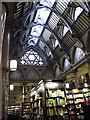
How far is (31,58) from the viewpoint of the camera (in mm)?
20172

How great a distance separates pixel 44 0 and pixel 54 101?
10.6 meters

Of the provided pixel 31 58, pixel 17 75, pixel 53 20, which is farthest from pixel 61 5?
pixel 17 75

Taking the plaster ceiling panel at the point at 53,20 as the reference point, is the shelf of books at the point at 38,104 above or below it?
below

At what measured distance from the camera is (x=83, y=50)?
12.2m

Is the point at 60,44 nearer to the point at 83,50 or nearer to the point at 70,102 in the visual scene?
the point at 83,50

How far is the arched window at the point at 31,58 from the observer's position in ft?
64.5

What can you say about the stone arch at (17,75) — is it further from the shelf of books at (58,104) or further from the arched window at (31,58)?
the shelf of books at (58,104)

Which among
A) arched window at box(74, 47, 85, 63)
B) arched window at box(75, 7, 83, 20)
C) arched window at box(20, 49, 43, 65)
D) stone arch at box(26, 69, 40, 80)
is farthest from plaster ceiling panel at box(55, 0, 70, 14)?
stone arch at box(26, 69, 40, 80)

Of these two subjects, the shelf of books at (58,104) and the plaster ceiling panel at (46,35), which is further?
the plaster ceiling panel at (46,35)

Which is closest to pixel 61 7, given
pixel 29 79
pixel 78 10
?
pixel 78 10

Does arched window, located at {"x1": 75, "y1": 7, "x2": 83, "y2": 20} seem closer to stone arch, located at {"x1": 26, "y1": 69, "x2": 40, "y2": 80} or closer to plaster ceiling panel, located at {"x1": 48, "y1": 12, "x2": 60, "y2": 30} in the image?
plaster ceiling panel, located at {"x1": 48, "y1": 12, "x2": 60, "y2": 30}

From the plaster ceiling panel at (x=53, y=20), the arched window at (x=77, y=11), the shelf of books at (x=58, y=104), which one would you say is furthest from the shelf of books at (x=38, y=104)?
the plaster ceiling panel at (x=53, y=20)

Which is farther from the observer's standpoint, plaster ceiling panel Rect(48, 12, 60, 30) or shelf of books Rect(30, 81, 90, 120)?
plaster ceiling panel Rect(48, 12, 60, 30)

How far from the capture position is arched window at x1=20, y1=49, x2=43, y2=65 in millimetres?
19650
